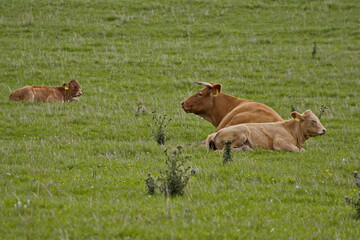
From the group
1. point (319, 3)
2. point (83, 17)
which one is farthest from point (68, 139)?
point (319, 3)

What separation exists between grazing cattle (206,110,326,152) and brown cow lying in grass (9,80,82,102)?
23.9 feet

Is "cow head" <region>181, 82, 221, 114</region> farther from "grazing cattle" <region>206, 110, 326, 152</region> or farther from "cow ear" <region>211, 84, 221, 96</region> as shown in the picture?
"grazing cattle" <region>206, 110, 326, 152</region>

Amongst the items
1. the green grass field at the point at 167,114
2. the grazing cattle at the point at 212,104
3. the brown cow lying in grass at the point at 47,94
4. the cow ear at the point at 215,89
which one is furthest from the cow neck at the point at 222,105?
the brown cow lying in grass at the point at 47,94

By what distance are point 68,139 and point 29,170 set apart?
10.9ft

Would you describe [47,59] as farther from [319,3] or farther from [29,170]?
[319,3]

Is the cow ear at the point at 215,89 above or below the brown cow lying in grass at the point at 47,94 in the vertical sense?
above

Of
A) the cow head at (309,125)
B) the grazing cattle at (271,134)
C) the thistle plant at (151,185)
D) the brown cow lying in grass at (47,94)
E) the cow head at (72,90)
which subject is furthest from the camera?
the cow head at (72,90)

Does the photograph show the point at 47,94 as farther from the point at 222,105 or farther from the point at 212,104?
the point at 222,105

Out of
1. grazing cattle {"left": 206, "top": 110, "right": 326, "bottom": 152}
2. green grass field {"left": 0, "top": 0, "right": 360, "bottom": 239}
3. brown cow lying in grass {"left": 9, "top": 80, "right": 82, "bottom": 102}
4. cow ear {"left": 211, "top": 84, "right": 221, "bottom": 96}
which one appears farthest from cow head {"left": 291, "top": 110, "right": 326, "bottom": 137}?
brown cow lying in grass {"left": 9, "top": 80, "right": 82, "bottom": 102}

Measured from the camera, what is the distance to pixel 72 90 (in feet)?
58.9

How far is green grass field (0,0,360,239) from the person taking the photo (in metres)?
6.32

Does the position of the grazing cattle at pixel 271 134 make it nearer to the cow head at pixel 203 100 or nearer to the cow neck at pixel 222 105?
the cow neck at pixel 222 105

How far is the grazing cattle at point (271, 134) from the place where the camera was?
451 inches

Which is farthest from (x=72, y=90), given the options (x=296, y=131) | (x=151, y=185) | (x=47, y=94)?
(x=151, y=185)
